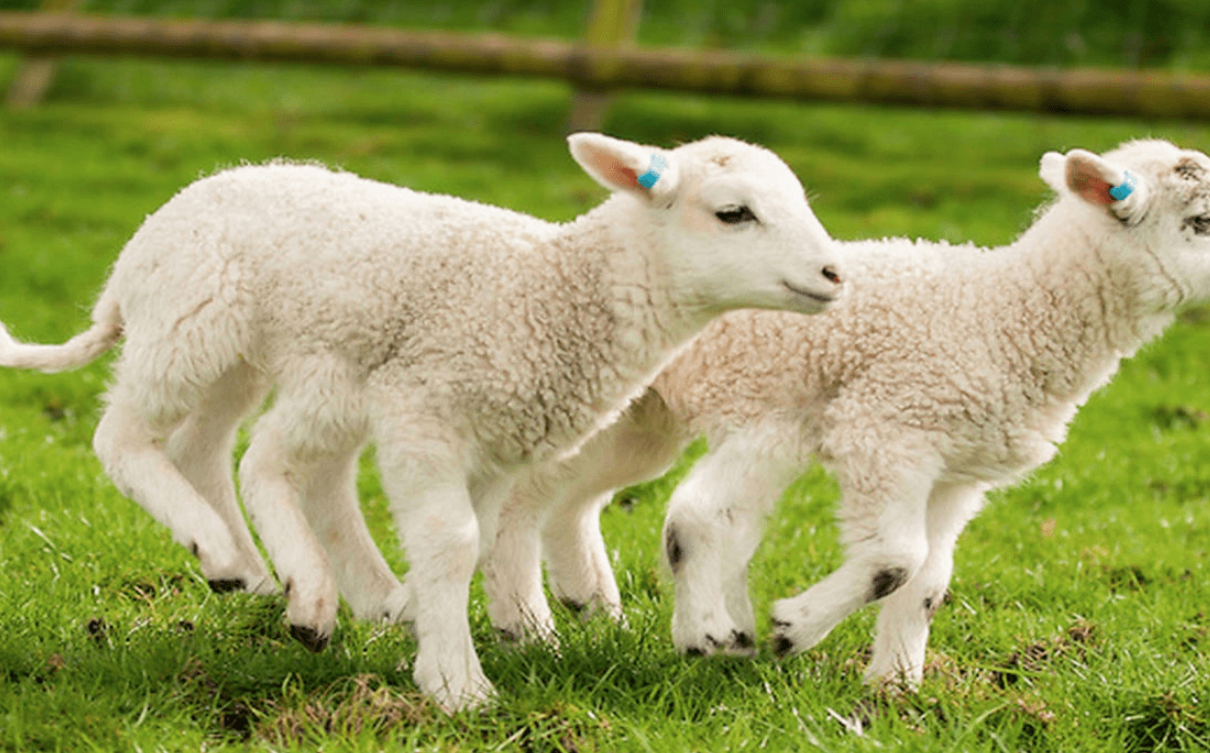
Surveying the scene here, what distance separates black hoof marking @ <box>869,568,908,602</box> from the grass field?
0.83 ft

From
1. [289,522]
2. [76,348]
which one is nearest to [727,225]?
[289,522]

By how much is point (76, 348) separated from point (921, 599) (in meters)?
2.47

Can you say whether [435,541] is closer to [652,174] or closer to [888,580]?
[652,174]

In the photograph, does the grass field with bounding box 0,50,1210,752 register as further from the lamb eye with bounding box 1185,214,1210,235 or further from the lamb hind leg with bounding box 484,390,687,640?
the lamb eye with bounding box 1185,214,1210,235

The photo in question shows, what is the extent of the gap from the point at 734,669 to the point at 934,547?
668 mm

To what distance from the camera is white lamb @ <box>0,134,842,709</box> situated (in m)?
3.78

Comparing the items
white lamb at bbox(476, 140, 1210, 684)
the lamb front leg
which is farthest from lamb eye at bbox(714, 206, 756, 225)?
the lamb front leg

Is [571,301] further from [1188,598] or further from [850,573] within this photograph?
[1188,598]

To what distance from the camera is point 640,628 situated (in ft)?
14.3

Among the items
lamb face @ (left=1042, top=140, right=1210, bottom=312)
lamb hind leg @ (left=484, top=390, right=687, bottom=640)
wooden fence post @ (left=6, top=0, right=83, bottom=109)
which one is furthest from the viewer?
wooden fence post @ (left=6, top=0, right=83, bottom=109)

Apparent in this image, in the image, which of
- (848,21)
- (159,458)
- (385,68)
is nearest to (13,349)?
(159,458)

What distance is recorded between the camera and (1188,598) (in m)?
4.94

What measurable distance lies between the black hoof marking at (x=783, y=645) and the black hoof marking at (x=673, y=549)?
0.33 metres

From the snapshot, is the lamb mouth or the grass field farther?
the lamb mouth
